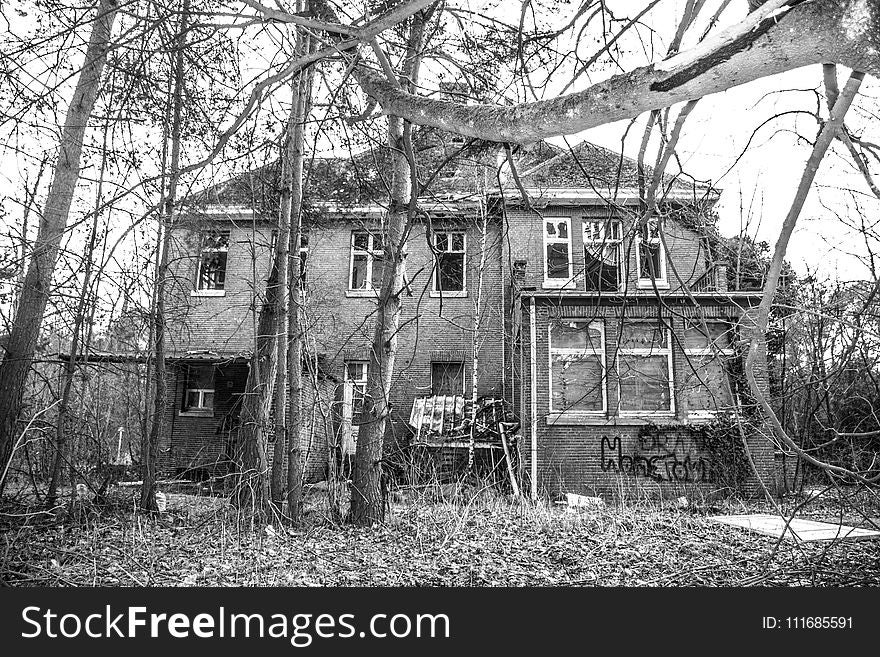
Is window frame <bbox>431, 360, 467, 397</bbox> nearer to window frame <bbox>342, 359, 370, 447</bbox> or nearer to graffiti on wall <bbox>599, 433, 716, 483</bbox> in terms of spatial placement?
window frame <bbox>342, 359, 370, 447</bbox>

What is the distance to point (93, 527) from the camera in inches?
294

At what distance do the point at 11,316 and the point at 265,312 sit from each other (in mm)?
3466

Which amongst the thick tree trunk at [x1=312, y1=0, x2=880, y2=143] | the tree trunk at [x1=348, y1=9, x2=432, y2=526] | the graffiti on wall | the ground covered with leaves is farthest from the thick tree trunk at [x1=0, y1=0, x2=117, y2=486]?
the graffiti on wall

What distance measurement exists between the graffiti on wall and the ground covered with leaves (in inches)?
180

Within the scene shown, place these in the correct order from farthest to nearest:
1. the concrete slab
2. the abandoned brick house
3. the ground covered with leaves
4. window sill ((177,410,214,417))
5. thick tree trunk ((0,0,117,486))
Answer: window sill ((177,410,214,417))
the abandoned brick house
the concrete slab
thick tree trunk ((0,0,117,486))
the ground covered with leaves

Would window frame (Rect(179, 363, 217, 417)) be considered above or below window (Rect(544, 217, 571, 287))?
below

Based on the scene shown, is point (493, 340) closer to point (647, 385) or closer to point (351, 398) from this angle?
point (351, 398)

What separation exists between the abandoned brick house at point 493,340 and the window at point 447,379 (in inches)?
1.6

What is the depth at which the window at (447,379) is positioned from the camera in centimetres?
1794

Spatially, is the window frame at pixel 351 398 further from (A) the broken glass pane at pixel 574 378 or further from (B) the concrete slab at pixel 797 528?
(B) the concrete slab at pixel 797 528

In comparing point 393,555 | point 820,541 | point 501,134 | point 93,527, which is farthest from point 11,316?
point 820,541

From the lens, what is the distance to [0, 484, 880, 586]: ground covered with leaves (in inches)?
217

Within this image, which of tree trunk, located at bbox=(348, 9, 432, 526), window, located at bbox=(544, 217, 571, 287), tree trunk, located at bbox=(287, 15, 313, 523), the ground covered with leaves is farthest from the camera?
window, located at bbox=(544, 217, 571, 287)

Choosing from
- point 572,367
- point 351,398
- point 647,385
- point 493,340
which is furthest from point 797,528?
point 493,340
